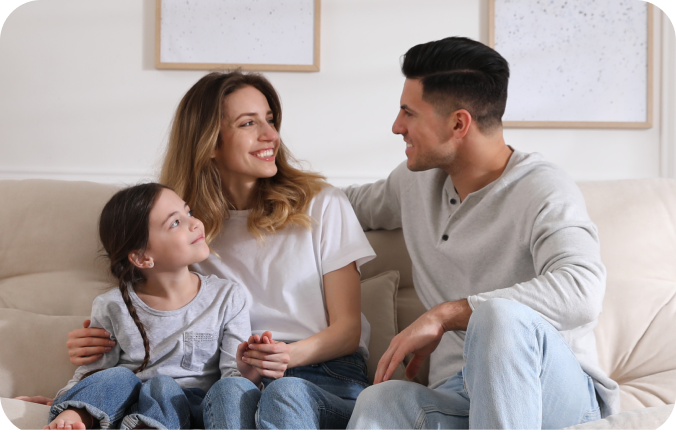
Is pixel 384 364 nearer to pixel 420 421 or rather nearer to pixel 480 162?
pixel 420 421

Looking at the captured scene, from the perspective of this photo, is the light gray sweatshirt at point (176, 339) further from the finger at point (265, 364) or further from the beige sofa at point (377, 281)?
the beige sofa at point (377, 281)

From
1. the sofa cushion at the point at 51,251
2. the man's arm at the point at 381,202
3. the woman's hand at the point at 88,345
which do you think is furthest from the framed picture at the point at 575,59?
the woman's hand at the point at 88,345

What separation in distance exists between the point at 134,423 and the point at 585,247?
3.28 ft

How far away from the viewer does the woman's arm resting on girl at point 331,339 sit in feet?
4.22

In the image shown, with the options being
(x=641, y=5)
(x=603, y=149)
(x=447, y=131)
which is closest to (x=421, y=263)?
(x=447, y=131)

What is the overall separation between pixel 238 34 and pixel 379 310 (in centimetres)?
135

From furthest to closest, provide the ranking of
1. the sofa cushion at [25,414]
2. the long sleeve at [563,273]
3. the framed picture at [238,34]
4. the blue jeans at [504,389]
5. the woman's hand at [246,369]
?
1. the framed picture at [238,34]
2. the woman's hand at [246,369]
3. the sofa cushion at [25,414]
4. the long sleeve at [563,273]
5. the blue jeans at [504,389]

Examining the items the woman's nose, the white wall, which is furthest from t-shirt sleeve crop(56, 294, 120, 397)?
the white wall

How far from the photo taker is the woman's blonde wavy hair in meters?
1.55

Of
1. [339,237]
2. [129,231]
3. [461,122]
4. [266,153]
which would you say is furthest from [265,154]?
[461,122]

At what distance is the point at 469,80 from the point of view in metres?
1.48

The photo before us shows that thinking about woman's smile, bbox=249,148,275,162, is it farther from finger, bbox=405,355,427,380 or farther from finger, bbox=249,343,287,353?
finger, bbox=405,355,427,380

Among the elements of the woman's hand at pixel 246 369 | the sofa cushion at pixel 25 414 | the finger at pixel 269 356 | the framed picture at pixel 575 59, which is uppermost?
the framed picture at pixel 575 59

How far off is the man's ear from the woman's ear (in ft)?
2.74
